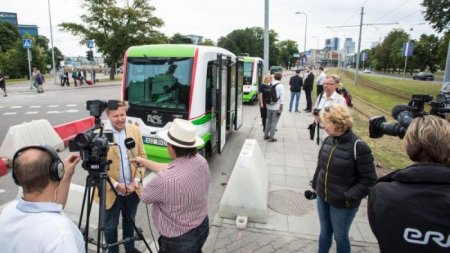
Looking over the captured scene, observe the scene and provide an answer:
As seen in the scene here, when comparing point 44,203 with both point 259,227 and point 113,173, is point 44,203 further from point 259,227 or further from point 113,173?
point 259,227

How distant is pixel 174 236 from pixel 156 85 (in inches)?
193

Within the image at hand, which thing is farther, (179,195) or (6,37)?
(6,37)

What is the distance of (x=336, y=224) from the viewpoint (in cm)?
326

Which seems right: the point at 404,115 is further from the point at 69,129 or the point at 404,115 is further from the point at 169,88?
the point at 69,129

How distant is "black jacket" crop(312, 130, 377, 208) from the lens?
3.00 m

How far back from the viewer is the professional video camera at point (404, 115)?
2.55 metres

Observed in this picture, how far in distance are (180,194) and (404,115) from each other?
79.0 inches

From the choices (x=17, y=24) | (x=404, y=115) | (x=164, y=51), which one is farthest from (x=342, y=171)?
(x=17, y=24)

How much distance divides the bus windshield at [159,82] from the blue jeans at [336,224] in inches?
157

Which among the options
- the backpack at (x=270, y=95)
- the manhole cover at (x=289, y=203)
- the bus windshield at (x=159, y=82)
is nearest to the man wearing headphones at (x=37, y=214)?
the manhole cover at (x=289, y=203)

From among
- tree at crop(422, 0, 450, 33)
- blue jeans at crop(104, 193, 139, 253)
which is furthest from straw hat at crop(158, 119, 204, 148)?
tree at crop(422, 0, 450, 33)

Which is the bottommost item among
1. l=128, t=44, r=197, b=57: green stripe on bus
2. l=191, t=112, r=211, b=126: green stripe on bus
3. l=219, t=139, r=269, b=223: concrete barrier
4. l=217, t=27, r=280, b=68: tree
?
l=219, t=139, r=269, b=223: concrete barrier

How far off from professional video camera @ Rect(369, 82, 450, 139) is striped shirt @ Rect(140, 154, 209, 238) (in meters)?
1.61

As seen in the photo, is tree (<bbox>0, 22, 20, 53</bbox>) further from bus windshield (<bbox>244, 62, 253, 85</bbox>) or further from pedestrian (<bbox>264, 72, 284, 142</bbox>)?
pedestrian (<bbox>264, 72, 284, 142</bbox>)
